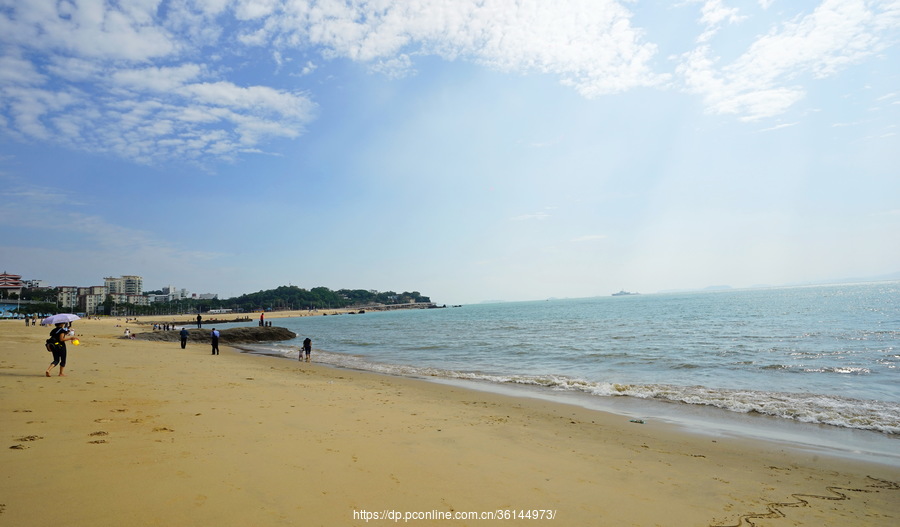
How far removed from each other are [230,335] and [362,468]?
46077 millimetres

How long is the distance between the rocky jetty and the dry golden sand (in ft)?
116

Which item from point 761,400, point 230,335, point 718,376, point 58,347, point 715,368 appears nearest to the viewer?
point 58,347

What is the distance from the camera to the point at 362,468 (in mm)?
5984

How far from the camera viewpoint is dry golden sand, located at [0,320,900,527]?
448 cm

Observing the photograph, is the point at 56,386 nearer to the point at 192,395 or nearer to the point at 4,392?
the point at 4,392

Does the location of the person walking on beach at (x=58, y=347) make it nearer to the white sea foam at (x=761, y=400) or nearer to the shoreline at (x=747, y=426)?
the shoreline at (x=747, y=426)

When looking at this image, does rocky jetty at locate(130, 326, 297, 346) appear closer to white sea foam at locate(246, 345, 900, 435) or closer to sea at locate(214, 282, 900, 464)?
sea at locate(214, 282, 900, 464)

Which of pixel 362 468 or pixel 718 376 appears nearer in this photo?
pixel 362 468

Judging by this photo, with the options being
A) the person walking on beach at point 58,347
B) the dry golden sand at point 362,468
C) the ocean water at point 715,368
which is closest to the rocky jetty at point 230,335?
the ocean water at point 715,368

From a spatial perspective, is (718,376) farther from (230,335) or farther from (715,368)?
(230,335)

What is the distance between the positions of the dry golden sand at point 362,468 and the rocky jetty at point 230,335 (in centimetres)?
3532

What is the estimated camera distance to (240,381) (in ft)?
47.8

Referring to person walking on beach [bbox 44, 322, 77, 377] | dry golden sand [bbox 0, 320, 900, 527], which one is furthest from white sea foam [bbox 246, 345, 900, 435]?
person walking on beach [bbox 44, 322, 77, 377]

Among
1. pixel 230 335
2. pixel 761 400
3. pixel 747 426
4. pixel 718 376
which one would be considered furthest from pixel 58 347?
pixel 230 335
